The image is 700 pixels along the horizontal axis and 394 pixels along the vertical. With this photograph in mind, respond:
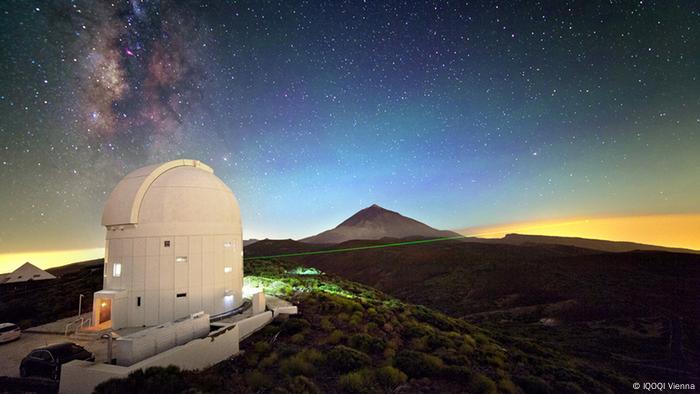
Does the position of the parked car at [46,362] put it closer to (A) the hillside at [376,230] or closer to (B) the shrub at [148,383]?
(B) the shrub at [148,383]

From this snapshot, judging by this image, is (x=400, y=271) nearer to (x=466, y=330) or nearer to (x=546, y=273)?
(x=546, y=273)

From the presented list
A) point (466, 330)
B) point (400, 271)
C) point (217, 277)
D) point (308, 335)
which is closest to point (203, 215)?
point (217, 277)

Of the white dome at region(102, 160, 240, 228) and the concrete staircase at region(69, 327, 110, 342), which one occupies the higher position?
the white dome at region(102, 160, 240, 228)

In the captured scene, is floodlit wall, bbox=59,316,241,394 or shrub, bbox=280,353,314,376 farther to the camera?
shrub, bbox=280,353,314,376

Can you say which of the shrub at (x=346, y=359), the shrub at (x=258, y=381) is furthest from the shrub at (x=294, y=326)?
the shrub at (x=258, y=381)

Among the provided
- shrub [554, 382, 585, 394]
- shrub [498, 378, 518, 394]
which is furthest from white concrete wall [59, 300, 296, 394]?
shrub [554, 382, 585, 394]

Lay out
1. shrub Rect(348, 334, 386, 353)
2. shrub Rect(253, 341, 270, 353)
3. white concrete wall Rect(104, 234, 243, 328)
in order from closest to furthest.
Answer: shrub Rect(253, 341, 270, 353) → shrub Rect(348, 334, 386, 353) → white concrete wall Rect(104, 234, 243, 328)

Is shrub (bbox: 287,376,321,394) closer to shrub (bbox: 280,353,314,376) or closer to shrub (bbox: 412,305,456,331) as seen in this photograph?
shrub (bbox: 280,353,314,376)
